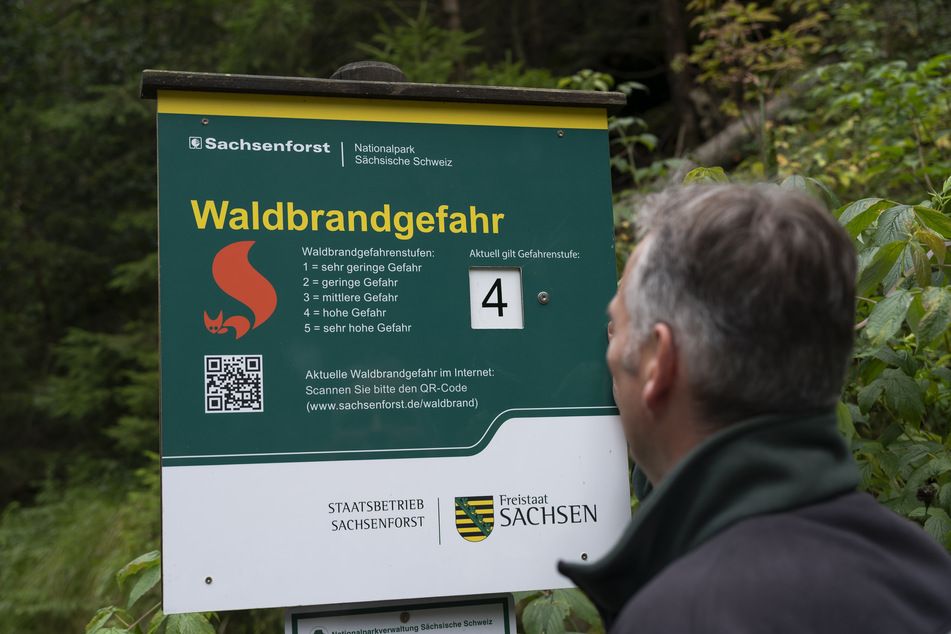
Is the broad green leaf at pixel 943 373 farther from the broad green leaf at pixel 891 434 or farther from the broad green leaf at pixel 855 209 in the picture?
the broad green leaf at pixel 855 209

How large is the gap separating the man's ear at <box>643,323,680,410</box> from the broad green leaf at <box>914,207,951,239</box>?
113 cm

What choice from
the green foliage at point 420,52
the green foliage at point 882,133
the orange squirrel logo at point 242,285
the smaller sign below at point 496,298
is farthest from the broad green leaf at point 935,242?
the green foliage at point 420,52

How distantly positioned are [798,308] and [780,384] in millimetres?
107

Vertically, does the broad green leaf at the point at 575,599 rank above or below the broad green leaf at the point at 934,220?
below

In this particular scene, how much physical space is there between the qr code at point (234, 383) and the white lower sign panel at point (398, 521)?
14cm


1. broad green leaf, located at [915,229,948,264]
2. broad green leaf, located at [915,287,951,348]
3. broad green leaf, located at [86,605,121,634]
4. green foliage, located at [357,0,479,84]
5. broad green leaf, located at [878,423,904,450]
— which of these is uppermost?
green foliage, located at [357,0,479,84]

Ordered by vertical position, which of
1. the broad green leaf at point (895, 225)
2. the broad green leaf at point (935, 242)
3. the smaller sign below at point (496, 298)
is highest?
the broad green leaf at point (895, 225)

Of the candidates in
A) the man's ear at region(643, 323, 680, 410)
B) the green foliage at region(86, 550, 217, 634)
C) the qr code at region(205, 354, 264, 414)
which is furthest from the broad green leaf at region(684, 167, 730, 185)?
the green foliage at region(86, 550, 217, 634)

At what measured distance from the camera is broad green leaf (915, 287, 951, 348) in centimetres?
176

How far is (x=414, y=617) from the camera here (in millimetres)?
1866

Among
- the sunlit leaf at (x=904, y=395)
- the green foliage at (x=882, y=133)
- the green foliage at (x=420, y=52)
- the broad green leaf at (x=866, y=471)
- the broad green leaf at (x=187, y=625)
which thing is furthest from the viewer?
the green foliage at (x=420, y=52)

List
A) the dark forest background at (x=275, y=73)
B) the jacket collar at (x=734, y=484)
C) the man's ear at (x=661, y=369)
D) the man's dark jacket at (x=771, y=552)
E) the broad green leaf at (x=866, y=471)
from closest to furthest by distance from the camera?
the man's dark jacket at (x=771, y=552), the jacket collar at (x=734, y=484), the man's ear at (x=661, y=369), the broad green leaf at (x=866, y=471), the dark forest background at (x=275, y=73)

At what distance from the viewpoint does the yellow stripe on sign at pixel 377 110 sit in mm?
1929

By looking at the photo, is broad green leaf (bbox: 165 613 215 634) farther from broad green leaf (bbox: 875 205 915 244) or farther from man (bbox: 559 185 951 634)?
broad green leaf (bbox: 875 205 915 244)
